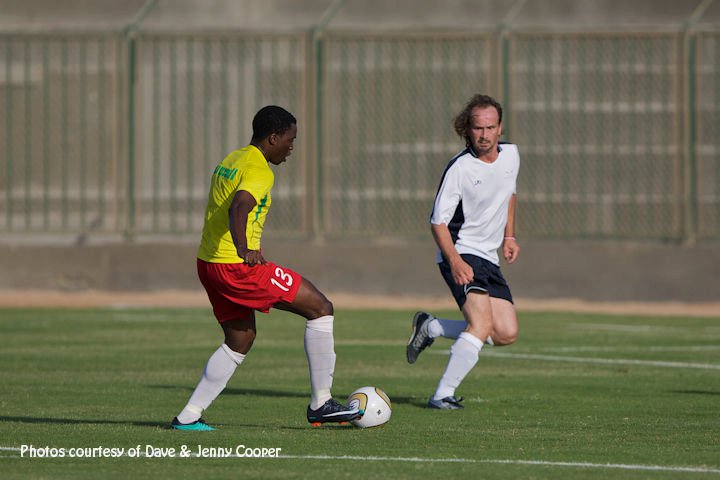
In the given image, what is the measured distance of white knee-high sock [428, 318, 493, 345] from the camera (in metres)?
11.3

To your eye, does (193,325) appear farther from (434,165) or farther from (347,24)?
(347,24)

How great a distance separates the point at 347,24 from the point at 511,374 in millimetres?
13159

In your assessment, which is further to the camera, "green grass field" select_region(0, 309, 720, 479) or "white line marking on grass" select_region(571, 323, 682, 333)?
"white line marking on grass" select_region(571, 323, 682, 333)

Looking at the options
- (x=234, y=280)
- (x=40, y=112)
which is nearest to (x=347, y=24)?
(x=40, y=112)

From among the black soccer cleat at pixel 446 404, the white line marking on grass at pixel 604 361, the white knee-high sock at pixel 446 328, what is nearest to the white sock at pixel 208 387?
the black soccer cleat at pixel 446 404

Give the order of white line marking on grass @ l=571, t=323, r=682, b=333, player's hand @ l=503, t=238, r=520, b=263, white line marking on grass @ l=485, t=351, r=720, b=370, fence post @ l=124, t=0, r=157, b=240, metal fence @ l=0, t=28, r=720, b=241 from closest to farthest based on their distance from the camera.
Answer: player's hand @ l=503, t=238, r=520, b=263
white line marking on grass @ l=485, t=351, r=720, b=370
white line marking on grass @ l=571, t=323, r=682, b=333
metal fence @ l=0, t=28, r=720, b=241
fence post @ l=124, t=0, r=157, b=240

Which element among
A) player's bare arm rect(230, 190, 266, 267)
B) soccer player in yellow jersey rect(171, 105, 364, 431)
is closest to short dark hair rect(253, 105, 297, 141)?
soccer player in yellow jersey rect(171, 105, 364, 431)

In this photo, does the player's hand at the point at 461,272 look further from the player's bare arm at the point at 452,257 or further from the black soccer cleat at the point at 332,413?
the black soccer cleat at the point at 332,413

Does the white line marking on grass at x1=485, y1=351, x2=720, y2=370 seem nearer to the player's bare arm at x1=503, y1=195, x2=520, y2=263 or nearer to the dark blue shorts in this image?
the player's bare arm at x1=503, y1=195, x2=520, y2=263

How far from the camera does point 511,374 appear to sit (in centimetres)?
1297

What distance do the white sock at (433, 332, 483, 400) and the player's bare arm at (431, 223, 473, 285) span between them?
0.45 metres

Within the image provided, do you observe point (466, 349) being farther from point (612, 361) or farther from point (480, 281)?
point (612, 361)

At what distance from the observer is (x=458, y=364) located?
10.7 m

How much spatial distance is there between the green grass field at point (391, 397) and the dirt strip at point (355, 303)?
2.76m
